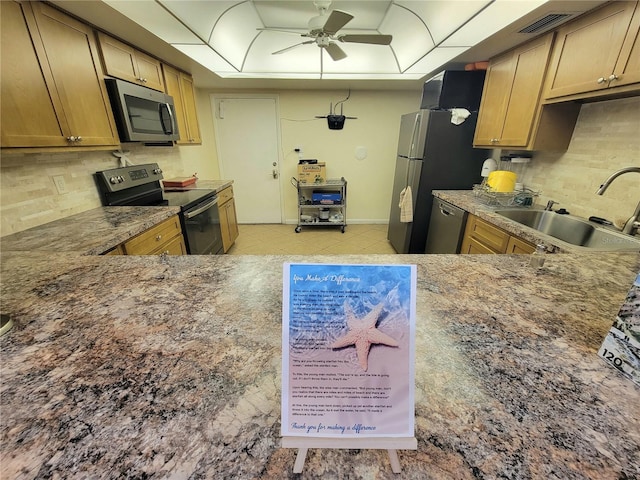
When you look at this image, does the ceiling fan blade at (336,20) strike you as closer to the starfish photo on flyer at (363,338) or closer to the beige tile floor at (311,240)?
the starfish photo on flyer at (363,338)

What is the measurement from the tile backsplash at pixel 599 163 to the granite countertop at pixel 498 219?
1.66ft

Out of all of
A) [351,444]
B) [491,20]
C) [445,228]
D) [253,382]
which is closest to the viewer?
[351,444]

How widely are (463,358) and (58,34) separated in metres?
2.58

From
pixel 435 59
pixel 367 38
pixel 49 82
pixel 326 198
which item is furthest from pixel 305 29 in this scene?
pixel 49 82

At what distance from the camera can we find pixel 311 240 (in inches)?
157

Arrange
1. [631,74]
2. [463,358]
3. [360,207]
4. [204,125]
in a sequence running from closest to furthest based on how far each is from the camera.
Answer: [463,358] → [631,74] → [204,125] → [360,207]

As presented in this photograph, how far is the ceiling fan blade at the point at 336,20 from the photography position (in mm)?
1696

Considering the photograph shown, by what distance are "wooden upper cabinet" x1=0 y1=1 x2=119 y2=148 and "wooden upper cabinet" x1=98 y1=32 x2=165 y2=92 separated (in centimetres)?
9

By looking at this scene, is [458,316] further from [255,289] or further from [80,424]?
[80,424]

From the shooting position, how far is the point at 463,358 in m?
0.59

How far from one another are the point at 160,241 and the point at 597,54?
10.1 ft

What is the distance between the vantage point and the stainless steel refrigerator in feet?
8.56

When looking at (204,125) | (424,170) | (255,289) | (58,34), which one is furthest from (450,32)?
(204,125)

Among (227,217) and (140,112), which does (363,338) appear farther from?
(227,217)
